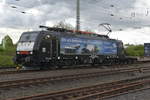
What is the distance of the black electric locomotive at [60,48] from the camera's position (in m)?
23.5

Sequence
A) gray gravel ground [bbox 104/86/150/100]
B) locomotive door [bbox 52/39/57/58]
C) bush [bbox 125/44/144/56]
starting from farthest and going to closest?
bush [bbox 125/44/144/56] → locomotive door [bbox 52/39/57/58] → gray gravel ground [bbox 104/86/150/100]

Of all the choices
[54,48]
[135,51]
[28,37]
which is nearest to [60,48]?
[54,48]

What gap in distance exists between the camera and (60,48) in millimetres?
25406

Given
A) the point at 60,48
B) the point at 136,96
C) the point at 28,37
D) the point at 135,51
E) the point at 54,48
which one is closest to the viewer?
the point at 136,96

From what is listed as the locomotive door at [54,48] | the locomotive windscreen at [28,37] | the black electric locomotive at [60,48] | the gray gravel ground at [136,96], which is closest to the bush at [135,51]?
the black electric locomotive at [60,48]

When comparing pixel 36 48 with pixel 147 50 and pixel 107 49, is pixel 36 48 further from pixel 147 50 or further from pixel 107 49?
pixel 147 50

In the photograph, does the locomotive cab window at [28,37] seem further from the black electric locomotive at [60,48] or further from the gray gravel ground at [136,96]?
the gray gravel ground at [136,96]

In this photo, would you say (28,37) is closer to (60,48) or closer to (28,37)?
(28,37)

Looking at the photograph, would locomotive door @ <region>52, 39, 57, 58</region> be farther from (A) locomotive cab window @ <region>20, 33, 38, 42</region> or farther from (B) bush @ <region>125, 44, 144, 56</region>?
(B) bush @ <region>125, 44, 144, 56</region>

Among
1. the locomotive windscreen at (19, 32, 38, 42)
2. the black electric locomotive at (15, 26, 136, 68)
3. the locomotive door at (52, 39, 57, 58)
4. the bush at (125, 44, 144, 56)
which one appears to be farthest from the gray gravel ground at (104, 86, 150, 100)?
the bush at (125, 44, 144, 56)

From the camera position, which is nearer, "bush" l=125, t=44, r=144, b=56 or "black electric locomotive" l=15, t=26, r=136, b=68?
"black electric locomotive" l=15, t=26, r=136, b=68

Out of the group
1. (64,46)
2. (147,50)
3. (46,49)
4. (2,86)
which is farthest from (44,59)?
(147,50)

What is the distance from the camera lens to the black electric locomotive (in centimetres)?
2353

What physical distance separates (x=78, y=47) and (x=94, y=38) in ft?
10.5
